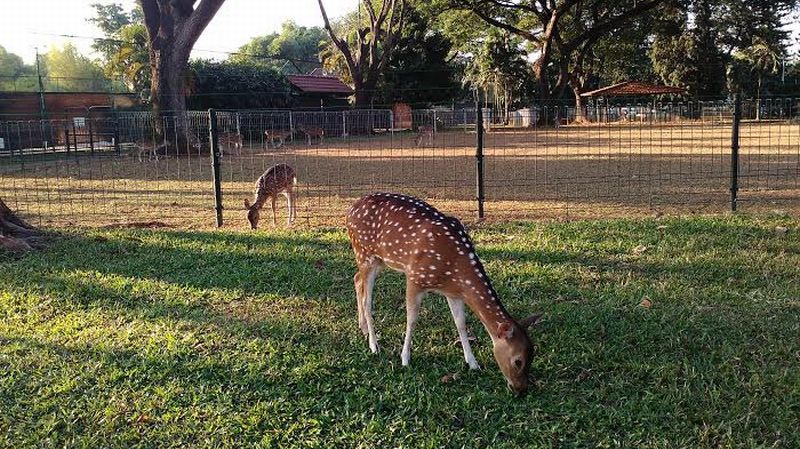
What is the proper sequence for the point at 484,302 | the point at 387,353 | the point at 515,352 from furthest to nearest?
the point at 387,353 → the point at 484,302 → the point at 515,352

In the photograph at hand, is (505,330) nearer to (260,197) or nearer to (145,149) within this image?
(260,197)

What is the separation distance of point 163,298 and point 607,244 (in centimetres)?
428

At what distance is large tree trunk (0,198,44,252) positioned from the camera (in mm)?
7344

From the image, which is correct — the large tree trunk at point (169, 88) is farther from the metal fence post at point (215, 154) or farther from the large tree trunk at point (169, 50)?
the metal fence post at point (215, 154)

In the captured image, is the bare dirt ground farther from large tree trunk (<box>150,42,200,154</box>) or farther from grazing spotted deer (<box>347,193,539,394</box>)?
grazing spotted deer (<box>347,193,539,394</box>)

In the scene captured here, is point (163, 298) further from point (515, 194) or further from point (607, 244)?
point (515, 194)

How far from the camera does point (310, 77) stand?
4359 centimetres

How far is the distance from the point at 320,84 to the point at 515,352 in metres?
40.8

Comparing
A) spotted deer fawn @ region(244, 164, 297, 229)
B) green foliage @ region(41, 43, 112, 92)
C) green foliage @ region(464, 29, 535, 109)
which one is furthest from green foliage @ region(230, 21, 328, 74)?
spotted deer fawn @ region(244, 164, 297, 229)

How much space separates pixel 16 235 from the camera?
25.4 feet

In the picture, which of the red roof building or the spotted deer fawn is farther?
the red roof building

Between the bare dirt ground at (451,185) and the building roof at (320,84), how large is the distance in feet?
65.8

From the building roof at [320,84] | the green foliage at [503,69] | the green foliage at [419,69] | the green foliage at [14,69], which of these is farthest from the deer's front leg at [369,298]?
the green foliage at [14,69]

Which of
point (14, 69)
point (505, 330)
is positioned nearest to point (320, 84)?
point (14, 69)
